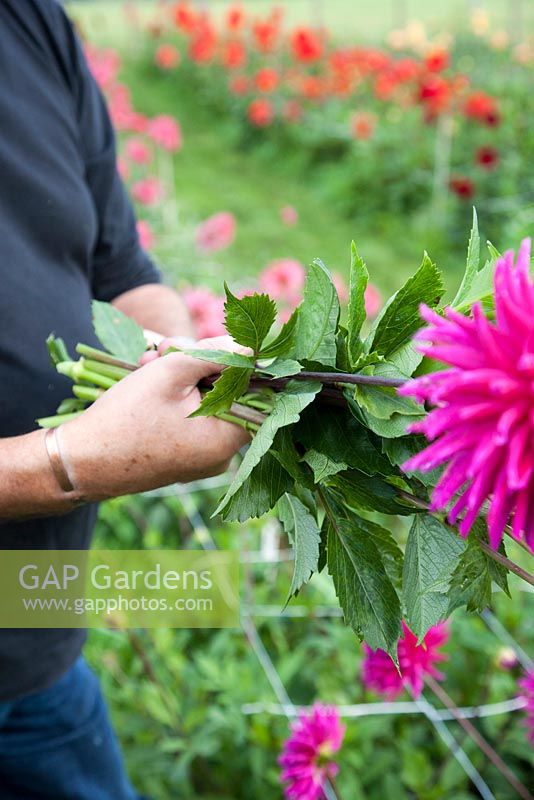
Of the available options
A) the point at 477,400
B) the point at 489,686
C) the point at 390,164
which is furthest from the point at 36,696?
the point at 390,164

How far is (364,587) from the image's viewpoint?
0.90 m

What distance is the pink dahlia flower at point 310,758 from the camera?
4.74 ft

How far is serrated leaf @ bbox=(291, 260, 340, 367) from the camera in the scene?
91 centimetres

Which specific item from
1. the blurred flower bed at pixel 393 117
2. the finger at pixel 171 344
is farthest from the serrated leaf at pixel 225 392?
the blurred flower bed at pixel 393 117

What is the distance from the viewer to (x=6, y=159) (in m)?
1.23

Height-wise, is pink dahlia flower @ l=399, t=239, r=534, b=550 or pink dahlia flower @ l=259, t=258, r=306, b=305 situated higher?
pink dahlia flower @ l=399, t=239, r=534, b=550

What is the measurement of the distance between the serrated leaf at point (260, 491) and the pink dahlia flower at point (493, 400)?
0.98 ft

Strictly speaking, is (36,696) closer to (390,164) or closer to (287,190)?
(390,164)

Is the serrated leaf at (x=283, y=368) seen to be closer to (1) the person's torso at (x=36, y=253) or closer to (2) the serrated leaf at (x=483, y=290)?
(2) the serrated leaf at (x=483, y=290)

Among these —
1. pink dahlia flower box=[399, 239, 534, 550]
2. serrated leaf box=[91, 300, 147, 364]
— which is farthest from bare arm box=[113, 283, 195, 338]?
pink dahlia flower box=[399, 239, 534, 550]

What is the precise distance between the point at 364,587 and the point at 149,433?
315 mm

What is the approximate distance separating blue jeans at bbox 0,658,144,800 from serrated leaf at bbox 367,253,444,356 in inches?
36.6

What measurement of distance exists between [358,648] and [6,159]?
4.71 feet

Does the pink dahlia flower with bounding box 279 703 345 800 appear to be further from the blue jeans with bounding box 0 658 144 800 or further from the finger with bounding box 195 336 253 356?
the finger with bounding box 195 336 253 356
